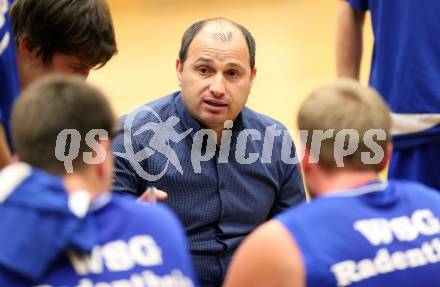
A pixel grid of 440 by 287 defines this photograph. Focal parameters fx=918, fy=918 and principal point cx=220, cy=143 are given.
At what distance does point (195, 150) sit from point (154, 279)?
136cm

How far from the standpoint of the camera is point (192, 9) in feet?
38.0

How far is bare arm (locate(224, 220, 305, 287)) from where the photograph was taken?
2119 mm

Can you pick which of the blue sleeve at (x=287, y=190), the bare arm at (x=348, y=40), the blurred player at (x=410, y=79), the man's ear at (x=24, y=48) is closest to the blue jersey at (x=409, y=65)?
the blurred player at (x=410, y=79)

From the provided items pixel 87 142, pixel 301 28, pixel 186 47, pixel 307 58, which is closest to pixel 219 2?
pixel 301 28

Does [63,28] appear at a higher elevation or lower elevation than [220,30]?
higher

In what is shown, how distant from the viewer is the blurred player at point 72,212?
1964 mm

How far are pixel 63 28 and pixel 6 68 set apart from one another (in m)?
0.36

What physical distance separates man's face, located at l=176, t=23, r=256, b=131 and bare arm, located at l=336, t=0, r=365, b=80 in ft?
1.19

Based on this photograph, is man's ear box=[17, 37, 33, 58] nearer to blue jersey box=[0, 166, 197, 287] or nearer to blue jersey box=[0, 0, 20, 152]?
blue jersey box=[0, 0, 20, 152]

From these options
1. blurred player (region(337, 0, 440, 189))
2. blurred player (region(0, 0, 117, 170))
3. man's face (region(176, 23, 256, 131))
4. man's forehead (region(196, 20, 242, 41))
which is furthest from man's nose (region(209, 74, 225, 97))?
blurred player (region(337, 0, 440, 189))

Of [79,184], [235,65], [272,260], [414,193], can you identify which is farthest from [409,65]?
[79,184]

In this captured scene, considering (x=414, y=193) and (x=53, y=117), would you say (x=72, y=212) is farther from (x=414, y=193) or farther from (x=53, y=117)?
(x=414, y=193)

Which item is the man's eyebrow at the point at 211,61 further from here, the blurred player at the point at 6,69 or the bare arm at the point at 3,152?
the bare arm at the point at 3,152

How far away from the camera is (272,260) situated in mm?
2129
